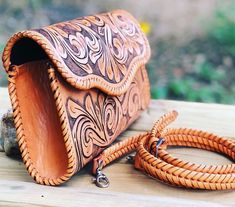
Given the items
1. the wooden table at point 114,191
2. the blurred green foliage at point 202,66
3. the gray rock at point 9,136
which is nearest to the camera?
the wooden table at point 114,191

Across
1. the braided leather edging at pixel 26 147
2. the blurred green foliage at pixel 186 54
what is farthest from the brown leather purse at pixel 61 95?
the blurred green foliage at pixel 186 54

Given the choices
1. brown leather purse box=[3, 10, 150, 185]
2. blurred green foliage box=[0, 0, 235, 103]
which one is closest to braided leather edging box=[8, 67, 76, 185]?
brown leather purse box=[3, 10, 150, 185]

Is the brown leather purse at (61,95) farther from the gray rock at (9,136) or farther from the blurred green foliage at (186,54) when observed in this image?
the blurred green foliage at (186,54)

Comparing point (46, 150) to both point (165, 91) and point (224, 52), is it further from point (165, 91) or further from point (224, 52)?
point (224, 52)

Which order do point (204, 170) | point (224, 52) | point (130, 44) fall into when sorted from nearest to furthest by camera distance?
point (204, 170) → point (130, 44) → point (224, 52)

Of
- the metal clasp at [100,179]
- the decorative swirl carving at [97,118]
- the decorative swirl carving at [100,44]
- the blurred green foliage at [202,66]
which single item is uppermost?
the decorative swirl carving at [100,44]

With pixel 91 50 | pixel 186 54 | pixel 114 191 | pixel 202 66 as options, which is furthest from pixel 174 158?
pixel 186 54

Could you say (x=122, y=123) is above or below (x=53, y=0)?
above

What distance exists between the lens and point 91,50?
882 millimetres

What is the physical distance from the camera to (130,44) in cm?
104

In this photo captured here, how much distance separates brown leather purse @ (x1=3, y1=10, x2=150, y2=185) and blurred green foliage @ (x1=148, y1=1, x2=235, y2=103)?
1035mm

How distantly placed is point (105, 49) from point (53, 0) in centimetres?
152

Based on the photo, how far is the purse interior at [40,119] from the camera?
824 millimetres

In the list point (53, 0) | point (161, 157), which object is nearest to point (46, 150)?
point (161, 157)
